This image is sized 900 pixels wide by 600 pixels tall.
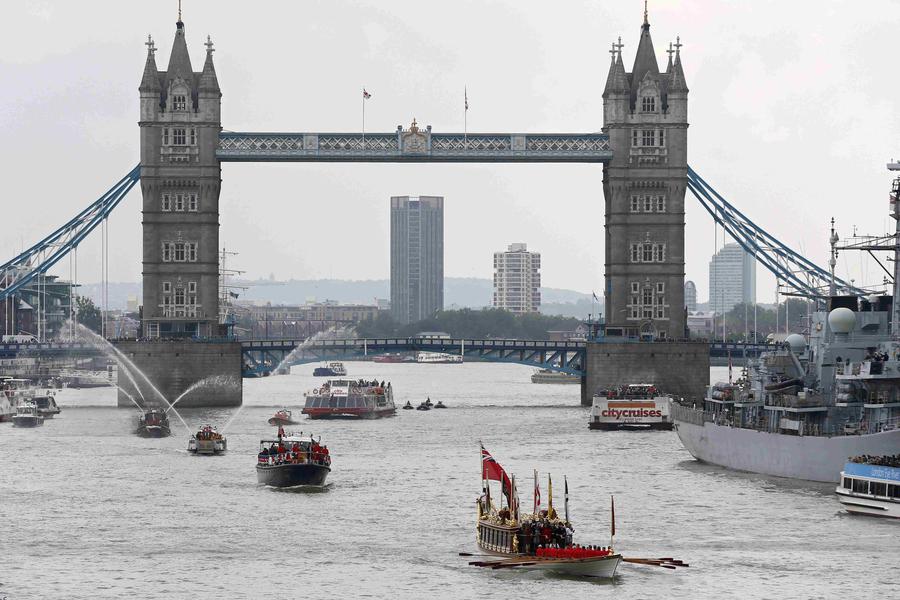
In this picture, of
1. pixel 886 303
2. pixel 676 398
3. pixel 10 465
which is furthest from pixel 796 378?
pixel 676 398

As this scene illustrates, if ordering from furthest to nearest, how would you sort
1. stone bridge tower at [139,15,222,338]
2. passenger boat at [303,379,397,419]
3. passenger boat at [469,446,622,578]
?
stone bridge tower at [139,15,222,338] < passenger boat at [303,379,397,419] < passenger boat at [469,446,622,578]

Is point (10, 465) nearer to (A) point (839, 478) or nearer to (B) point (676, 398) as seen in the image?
(A) point (839, 478)

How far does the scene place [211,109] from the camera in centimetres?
15912

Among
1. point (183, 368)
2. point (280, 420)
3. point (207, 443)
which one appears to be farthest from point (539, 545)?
point (183, 368)

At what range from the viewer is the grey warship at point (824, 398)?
9088 cm

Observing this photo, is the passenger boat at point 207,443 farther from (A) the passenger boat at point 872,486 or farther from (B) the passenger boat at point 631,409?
(A) the passenger boat at point 872,486

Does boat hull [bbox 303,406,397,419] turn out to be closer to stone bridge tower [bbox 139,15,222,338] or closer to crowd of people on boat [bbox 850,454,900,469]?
stone bridge tower [bbox 139,15,222,338]

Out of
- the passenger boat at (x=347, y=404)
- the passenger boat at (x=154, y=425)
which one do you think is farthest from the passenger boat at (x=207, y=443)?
the passenger boat at (x=347, y=404)

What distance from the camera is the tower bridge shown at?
15900 cm

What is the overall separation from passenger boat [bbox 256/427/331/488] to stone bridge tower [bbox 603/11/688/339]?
71063mm

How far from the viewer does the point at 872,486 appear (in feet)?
269

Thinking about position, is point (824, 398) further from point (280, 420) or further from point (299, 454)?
point (280, 420)

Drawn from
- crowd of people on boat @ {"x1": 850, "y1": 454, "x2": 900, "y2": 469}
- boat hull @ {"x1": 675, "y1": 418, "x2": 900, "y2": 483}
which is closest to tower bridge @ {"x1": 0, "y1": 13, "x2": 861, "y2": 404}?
boat hull @ {"x1": 675, "y1": 418, "x2": 900, "y2": 483}

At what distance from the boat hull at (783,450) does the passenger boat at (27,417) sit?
170ft
